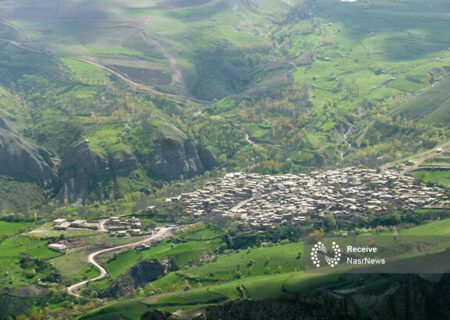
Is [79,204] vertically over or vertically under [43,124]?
under

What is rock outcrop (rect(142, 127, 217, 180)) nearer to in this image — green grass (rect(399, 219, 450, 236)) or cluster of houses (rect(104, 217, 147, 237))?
cluster of houses (rect(104, 217, 147, 237))

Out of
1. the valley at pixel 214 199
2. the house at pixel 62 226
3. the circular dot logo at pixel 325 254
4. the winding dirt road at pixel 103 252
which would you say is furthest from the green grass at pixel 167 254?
the circular dot logo at pixel 325 254

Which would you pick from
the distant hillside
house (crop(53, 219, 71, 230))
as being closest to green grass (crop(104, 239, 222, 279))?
house (crop(53, 219, 71, 230))

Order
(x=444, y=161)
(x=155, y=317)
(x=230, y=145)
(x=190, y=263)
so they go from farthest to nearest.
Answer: (x=230, y=145) → (x=444, y=161) → (x=190, y=263) → (x=155, y=317)

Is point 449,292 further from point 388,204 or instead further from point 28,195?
point 28,195

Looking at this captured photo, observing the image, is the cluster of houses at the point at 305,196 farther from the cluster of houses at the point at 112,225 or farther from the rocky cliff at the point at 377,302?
the rocky cliff at the point at 377,302

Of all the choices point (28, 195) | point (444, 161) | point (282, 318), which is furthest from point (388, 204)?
point (28, 195)

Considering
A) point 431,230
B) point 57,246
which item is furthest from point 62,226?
point 431,230
